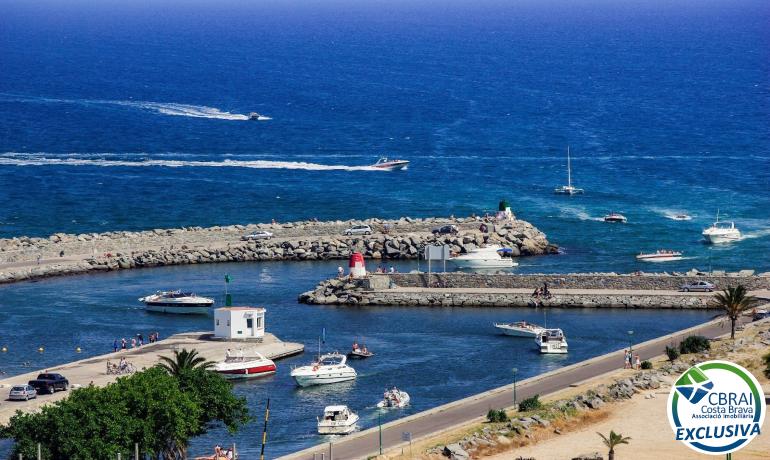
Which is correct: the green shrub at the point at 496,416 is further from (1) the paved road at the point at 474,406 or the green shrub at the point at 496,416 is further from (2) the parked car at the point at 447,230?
(2) the parked car at the point at 447,230

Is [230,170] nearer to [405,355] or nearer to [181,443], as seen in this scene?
[405,355]

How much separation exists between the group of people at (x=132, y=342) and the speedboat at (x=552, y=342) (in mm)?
20104

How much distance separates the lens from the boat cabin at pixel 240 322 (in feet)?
286

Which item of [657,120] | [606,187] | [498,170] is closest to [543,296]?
[606,187]

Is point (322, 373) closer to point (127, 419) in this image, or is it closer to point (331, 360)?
point (331, 360)

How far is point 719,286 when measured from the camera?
98625mm

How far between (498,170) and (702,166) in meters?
19.4

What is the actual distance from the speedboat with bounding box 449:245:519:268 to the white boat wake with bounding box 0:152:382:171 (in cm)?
4787

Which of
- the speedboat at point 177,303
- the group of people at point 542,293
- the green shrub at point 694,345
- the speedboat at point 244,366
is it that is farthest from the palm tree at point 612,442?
the speedboat at point 177,303

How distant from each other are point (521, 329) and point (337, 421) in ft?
70.7

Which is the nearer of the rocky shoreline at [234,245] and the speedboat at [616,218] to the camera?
the rocky shoreline at [234,245]

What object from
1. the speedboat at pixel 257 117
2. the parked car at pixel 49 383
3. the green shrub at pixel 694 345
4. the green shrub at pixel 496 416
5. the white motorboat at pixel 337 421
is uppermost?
the speedboat at pixel 257 117

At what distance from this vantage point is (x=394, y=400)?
244 ft

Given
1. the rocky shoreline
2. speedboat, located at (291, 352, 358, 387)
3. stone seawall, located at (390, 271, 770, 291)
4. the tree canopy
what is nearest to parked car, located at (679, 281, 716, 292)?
stone seawall, located at (390, 271, 770, 291)
